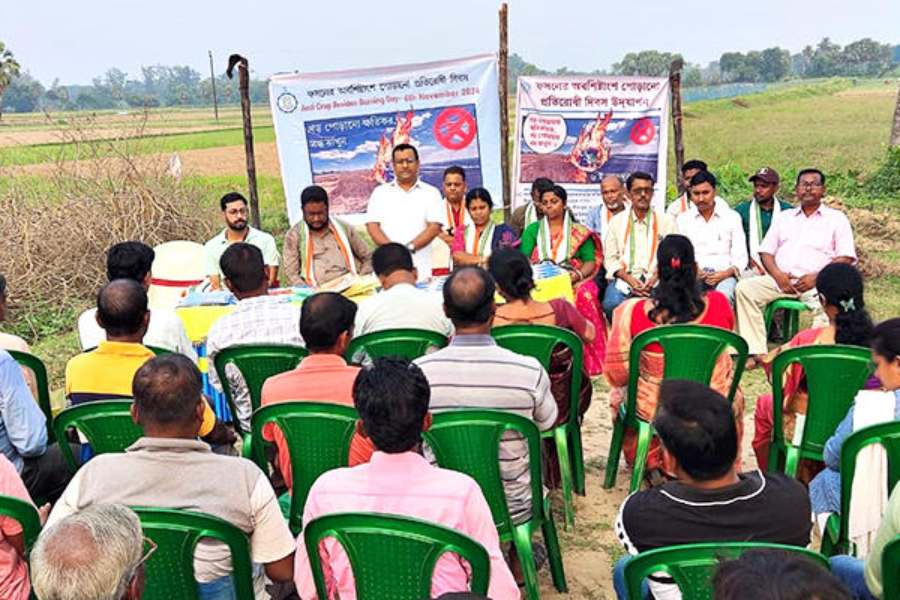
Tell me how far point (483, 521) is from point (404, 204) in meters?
4.75

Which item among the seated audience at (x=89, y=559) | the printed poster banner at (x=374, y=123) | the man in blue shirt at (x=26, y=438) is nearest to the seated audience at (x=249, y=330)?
the man in blue shirt at (x=26, y=438)

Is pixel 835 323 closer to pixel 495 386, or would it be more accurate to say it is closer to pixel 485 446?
pixel 495 386

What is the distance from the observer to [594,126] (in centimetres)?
806

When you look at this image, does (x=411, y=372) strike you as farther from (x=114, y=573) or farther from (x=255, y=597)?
(x=114, y=573)

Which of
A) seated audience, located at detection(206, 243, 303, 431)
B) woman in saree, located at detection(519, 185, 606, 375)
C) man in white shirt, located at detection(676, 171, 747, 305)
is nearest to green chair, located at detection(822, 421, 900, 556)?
seated audience, located at detection(206, 243, 303, 431)

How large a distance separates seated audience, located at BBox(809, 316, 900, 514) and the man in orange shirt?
1.82 meters

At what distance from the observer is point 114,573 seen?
1694mm

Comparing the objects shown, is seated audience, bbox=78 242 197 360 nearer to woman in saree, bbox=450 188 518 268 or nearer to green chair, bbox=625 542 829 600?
woman in saree, bbox=450 188 518 268

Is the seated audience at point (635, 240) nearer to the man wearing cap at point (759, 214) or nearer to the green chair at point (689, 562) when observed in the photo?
the man wearing cap at point (759, 214)

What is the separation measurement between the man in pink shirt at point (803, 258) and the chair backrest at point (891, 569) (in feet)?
14.8

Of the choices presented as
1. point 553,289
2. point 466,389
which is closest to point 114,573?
point 466,389

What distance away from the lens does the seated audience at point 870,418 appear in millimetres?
3025

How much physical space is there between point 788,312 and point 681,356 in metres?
3.45

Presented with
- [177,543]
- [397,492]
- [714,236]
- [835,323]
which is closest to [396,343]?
[397,492]
